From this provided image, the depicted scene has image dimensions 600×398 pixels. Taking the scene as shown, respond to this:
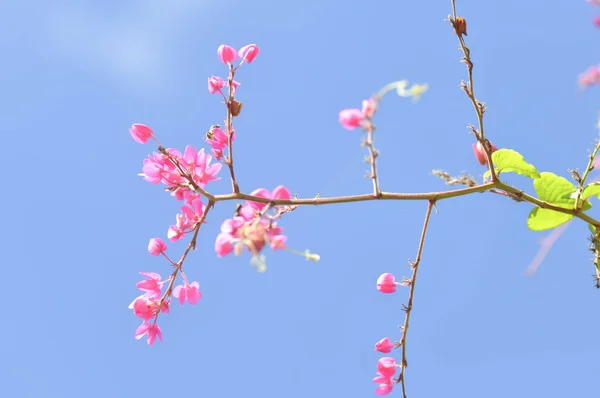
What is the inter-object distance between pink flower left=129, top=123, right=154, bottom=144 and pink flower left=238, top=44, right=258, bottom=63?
470mm

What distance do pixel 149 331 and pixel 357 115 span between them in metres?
1.28

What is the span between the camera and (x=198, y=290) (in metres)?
2.60

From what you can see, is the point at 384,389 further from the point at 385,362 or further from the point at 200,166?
the point at 200,166

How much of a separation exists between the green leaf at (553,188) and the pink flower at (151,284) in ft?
5.07

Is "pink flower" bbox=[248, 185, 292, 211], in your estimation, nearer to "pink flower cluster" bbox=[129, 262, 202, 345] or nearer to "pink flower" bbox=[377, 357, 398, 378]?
"pink flower cluster" bbox=[129, 262, 202, 345]

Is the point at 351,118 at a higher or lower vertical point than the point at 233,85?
lower

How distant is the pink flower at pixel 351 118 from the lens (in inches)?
76.9

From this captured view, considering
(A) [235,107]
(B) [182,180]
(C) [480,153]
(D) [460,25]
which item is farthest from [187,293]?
(D) [460,25]

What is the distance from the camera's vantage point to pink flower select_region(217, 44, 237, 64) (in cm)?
254

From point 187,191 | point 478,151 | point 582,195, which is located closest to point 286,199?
point 187,191

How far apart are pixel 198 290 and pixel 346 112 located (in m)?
1.05

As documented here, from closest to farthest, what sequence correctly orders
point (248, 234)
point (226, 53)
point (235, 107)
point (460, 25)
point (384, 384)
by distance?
point (248, 234)
point (460, 25)
point (235, 107)
point (226, 53)
point (384, 384)

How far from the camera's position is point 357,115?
1955 millimetres

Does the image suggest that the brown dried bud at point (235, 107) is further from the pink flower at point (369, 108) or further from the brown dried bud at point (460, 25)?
the brown dried bud at point (460, 25)
